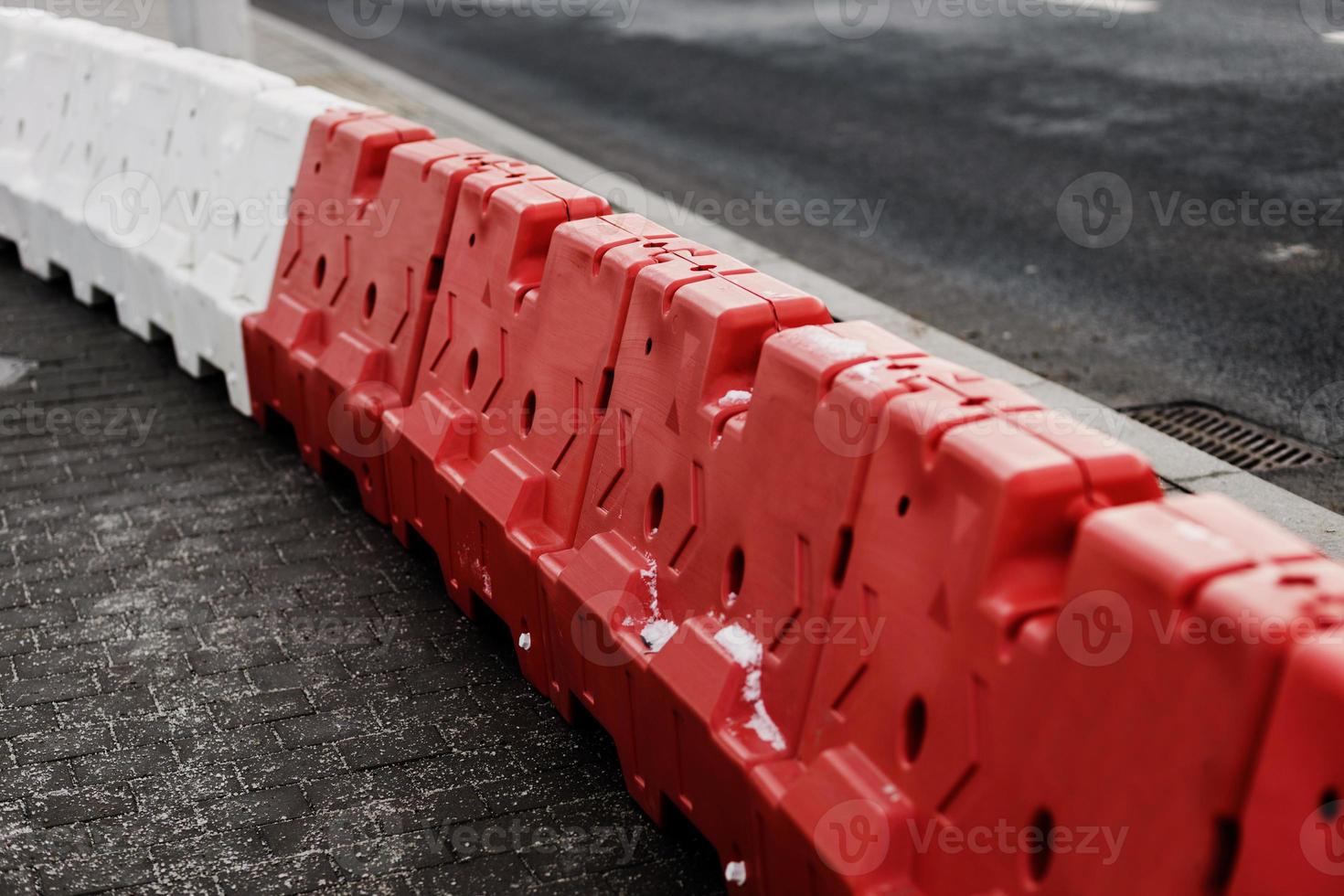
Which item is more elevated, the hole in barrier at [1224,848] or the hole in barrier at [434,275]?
the hole in barrier at [1224,848]

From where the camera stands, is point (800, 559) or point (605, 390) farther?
point (605, 390)

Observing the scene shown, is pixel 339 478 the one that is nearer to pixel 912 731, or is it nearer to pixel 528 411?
pixel 528 411

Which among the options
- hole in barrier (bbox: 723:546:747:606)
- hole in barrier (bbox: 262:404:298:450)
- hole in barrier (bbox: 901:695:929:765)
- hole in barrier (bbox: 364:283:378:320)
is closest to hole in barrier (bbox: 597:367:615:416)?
hole in barrier (bbox: 723:546:747:606)

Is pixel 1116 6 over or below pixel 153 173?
over

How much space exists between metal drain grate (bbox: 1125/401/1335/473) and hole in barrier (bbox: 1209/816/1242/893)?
3.66m

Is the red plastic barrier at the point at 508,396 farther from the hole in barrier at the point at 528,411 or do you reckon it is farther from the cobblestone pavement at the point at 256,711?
Result: the cobblestone pavement at the point at 256,711

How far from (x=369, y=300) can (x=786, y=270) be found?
Result: 3006 mm

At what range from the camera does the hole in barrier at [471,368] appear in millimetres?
4766

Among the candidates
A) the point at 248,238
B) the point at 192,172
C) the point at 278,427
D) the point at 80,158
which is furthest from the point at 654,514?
the point at 80,158

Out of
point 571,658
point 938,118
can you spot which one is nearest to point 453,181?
point 571,658

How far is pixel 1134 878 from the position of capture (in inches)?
90.8

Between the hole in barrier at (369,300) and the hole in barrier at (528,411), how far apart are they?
122 centimetres

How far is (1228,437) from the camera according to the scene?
19.4 feet

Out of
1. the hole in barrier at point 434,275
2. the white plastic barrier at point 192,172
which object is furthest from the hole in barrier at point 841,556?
the white plastic barrier at point 192,172
